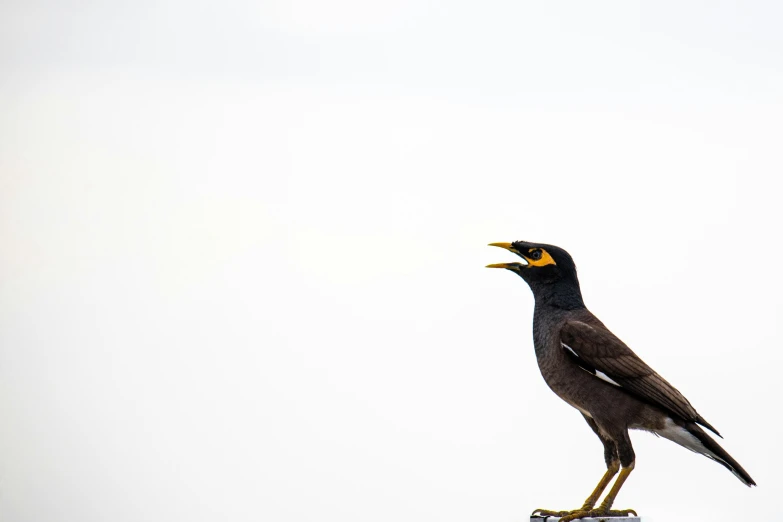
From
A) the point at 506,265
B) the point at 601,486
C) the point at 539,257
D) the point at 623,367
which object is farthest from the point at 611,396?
the point at 506,265

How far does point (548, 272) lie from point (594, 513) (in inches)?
97.0

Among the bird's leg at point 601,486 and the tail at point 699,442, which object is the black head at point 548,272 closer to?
the tail at point 699,442

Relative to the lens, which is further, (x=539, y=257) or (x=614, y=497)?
(x=539, y=257)

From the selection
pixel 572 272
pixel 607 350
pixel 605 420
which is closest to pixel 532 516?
pixel 605 420

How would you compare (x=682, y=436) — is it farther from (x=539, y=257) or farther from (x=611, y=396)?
(x=539, y=257)

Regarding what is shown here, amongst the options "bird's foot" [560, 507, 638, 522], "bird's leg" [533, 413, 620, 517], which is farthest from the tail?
"bird's foot" [560, 507, 638, 522]

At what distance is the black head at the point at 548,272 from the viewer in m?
9.52

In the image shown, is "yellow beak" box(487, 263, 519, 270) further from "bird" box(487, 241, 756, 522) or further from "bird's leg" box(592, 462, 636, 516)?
"bird's leg" box(592, 462, 636, 516)

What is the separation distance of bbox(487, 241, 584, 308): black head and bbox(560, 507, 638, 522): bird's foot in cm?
207

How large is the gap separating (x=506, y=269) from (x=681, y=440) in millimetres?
2424

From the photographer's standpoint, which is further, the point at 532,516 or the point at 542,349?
the point at 542,349

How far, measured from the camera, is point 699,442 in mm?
8836

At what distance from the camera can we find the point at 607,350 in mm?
8984

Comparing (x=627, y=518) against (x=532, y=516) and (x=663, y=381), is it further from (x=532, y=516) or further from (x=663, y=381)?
(x=663, y=381)
